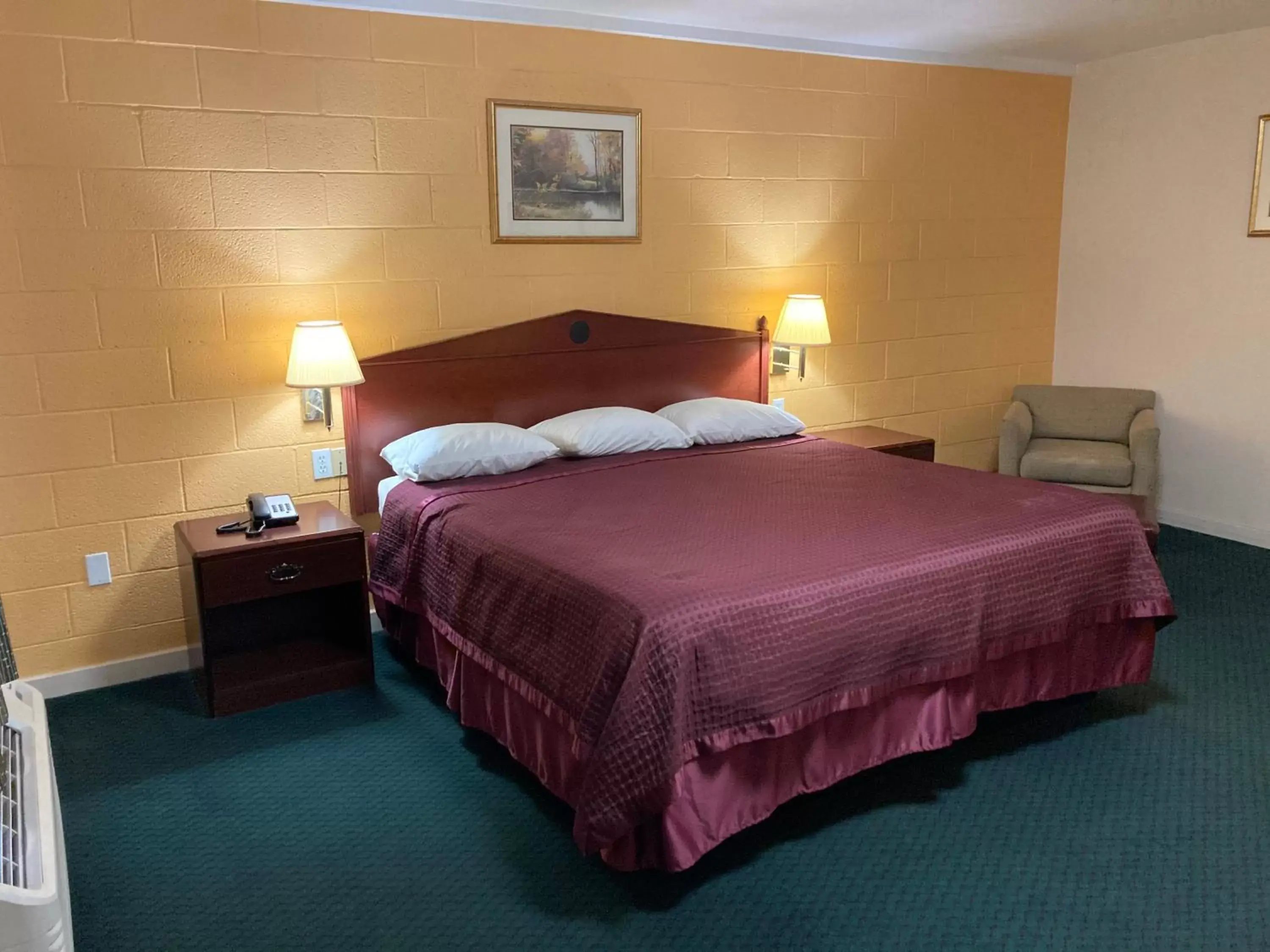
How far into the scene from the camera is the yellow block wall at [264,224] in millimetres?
2961

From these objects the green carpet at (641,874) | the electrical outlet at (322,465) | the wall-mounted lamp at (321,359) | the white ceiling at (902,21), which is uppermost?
the white ceiling at (902,21)

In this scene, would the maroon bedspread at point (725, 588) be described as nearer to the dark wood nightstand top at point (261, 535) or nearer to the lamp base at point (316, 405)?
the dark wood nightstand top at point (261, 535)

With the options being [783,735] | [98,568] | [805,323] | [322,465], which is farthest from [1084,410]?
[98,568]

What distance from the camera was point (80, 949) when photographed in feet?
6.50

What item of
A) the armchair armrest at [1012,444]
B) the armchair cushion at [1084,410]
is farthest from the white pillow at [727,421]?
the armchair cushion at [1084,410]

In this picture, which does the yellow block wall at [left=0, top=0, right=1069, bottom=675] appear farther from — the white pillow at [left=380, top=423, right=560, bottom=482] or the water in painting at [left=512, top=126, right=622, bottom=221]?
the white pillow at [left=380, top=423, right=560, bottom=482]

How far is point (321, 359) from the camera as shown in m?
3.17

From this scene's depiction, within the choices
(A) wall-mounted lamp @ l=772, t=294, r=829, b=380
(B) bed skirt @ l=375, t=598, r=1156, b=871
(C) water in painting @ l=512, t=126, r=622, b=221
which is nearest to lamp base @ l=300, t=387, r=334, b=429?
(B) bed skirt @ l=375, t=598, r=1156, b=871

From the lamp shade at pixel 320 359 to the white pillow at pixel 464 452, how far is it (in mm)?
291

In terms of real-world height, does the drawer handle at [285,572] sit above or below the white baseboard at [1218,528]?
above

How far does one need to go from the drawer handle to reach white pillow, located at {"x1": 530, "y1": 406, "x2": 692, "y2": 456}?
1.00m

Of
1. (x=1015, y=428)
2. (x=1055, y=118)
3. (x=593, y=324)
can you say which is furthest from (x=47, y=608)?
(x=1055, y=118)

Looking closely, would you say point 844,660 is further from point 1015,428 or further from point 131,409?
Result: point 1015,428

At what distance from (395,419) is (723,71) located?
1953 mm
